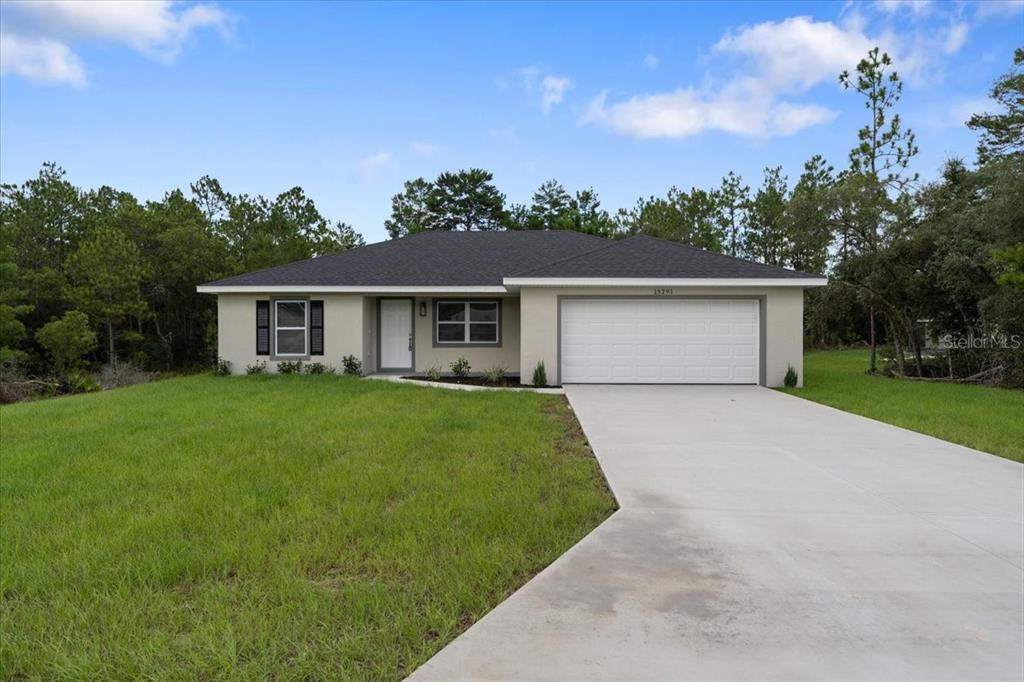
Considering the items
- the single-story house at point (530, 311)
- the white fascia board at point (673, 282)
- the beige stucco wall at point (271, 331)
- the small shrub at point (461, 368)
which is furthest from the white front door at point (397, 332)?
the white fascia board at point (673, 282)

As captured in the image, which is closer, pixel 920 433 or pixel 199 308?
pixel 920 433

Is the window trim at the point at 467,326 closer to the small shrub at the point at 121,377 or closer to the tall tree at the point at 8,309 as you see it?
the small shrub at the point at 121,377

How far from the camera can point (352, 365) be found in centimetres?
1513

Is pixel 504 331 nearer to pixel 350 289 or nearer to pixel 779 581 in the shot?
pixel 350 289

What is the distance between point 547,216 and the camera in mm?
39750

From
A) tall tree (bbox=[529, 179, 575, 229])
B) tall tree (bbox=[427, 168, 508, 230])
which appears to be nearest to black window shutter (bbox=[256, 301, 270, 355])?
tall tree (bbox=[427, 168, 508, 230])

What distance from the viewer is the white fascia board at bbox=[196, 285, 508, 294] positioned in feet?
49.3

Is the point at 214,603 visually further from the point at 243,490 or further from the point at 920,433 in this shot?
the point at 920,433

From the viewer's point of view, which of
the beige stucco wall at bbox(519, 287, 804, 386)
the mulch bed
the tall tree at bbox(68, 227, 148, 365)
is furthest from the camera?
the tall tree at bbox(68, 227, 148, 365)

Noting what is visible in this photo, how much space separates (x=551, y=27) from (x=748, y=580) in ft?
45.9

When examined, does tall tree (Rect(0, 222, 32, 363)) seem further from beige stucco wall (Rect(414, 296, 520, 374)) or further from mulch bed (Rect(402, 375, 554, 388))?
mulch bed (Rect(402, 375, 554, 388))

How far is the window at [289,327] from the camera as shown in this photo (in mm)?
15523

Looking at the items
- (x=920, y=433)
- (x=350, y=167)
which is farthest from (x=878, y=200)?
(x=350, y=167)

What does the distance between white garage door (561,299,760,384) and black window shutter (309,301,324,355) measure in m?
6.36
